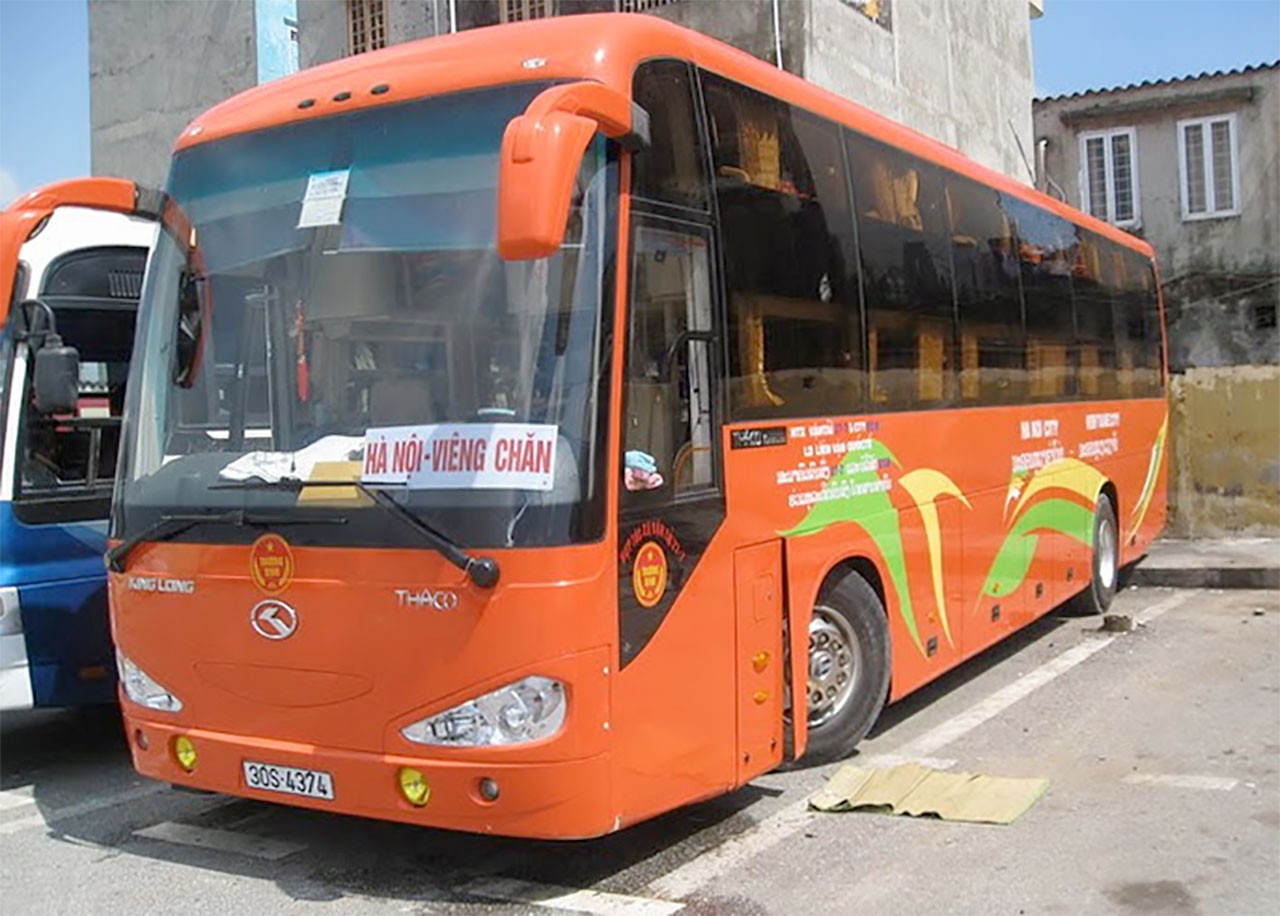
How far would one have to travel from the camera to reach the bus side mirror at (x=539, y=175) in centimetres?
395

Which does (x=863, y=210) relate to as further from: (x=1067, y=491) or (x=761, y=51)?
(x=761, y=51)

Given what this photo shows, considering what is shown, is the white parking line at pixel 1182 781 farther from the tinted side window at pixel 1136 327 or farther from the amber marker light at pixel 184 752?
the tinted side window at pixel 1136 327

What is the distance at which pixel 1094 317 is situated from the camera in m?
11.0

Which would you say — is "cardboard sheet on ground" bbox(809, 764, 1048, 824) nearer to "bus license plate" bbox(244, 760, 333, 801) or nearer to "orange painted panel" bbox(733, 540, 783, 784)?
"orange painted panel" bbox(733, 540, 783, 784)

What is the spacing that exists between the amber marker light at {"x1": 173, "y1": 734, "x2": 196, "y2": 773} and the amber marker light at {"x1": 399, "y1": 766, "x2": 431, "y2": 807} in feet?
3.52

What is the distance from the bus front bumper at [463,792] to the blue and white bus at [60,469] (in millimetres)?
2507

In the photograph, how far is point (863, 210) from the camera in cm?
691

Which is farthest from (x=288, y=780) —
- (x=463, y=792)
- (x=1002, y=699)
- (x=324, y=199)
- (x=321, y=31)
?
(x=321, y=31)

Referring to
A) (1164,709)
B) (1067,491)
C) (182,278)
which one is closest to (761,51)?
(1067,491)

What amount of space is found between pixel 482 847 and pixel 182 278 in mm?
2779

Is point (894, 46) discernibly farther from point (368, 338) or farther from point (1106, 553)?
point (368, 338)

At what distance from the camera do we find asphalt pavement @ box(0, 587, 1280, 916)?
16.1ft

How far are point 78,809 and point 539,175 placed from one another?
4526 mm

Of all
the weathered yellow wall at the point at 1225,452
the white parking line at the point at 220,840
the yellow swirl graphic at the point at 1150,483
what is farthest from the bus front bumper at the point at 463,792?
the weathered yellow wall at the point at 1225,452
